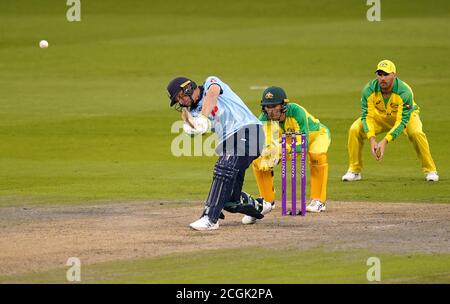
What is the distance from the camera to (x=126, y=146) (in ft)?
73.6

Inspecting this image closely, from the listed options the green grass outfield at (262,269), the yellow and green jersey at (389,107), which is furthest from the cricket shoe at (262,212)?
the yellow and green jersey at (389,107)

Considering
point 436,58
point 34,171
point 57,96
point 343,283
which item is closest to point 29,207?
point 34,171

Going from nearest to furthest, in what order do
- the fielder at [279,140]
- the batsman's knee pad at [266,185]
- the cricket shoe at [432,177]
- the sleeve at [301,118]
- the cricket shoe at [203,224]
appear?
the cricket shoe at [203,224] < the fielder at [279,140] < the sleeve at [301,118] < the batsman's knee pad at [266,185] < the cricket shoe at [432,177]

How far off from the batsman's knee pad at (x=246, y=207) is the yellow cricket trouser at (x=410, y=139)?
15.4ft

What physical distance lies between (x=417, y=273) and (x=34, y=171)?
9616 millimetres

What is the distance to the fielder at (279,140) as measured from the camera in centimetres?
1500

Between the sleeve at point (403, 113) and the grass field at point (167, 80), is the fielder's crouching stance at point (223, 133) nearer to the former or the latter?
the grass field at point (167, 80)

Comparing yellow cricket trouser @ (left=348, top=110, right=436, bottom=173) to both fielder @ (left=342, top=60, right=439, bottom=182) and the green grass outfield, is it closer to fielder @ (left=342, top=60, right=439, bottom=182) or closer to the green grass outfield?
fielder @ (left=342, top=60, right=439, bottom=182)

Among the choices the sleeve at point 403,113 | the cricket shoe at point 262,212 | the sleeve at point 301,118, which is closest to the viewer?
the cricket shoe at point 262,212

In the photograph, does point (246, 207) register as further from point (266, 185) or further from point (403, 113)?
point (403, 113)

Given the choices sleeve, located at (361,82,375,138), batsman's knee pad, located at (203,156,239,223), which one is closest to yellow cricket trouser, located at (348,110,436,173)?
sleeve, located at (361,82,375,138)

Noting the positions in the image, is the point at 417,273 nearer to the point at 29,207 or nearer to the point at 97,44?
the point at 29,207

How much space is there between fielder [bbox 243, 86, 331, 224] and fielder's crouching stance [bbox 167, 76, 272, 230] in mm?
827

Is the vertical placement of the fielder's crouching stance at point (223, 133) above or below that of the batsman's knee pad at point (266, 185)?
above
